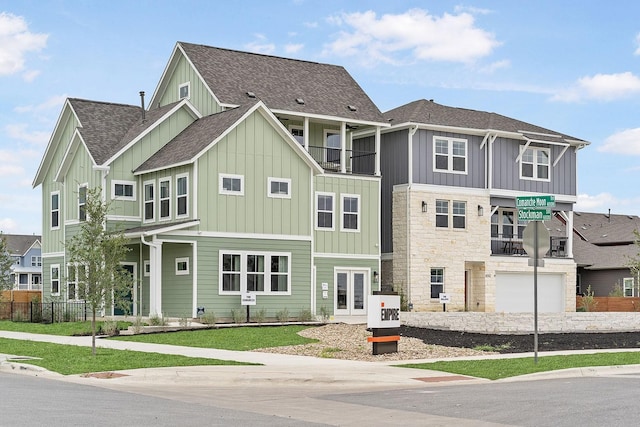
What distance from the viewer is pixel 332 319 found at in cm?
3975

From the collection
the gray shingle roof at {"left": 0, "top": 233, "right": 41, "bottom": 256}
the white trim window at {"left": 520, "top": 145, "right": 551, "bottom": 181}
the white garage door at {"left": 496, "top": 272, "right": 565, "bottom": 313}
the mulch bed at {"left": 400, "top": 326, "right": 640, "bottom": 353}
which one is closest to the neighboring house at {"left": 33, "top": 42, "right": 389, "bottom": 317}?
the white trim window at {"left": 520, "top": 145, "right": 551, "bottom": 181}

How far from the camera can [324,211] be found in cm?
4200

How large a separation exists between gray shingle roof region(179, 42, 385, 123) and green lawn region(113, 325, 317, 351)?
13.6 m

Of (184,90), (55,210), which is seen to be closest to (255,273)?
(184,90)

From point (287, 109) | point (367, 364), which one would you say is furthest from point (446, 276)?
point (367, 364)

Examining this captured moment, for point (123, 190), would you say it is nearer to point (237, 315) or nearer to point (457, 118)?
point (237, 315)

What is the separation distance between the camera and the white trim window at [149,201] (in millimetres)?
40094

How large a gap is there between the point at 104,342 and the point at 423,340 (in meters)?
9.12

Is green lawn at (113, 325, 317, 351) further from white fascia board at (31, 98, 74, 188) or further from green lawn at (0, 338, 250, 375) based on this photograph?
white fascia board at (31, 98, 74, 188)

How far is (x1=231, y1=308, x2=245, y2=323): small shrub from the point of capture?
3700cm

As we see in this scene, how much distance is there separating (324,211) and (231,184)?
5.36 meters

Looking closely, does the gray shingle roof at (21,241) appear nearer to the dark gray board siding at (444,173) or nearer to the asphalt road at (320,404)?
the dark gray board siding at (444,173)

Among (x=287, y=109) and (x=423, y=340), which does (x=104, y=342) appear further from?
(x=287, y=109)

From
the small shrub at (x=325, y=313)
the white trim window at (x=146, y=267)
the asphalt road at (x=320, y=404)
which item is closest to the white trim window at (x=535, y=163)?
the small shrub at (x=325, y=313)
